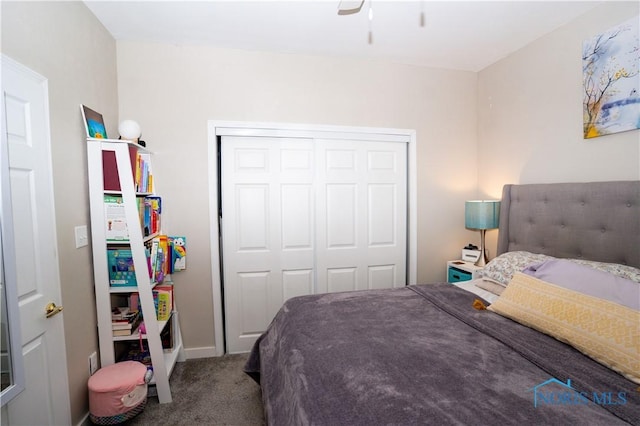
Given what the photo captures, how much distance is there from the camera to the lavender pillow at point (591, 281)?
1.25 m

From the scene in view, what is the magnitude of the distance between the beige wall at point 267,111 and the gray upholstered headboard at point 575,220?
0.63 m

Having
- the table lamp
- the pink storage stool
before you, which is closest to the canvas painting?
the table lamp

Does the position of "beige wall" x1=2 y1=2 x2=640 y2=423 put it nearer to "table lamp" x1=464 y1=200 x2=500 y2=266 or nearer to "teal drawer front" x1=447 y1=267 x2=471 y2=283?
"teal drawer front" x1=447 y1=267 x2=471 y2=283

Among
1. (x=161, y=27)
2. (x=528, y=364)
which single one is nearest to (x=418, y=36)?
(x=161, y=27)

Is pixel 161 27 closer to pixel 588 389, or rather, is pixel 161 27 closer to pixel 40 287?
pixel 40 287

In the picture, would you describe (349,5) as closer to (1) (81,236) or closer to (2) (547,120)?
(2) (547,120)

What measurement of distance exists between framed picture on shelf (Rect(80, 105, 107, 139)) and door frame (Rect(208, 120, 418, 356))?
0.74 meters

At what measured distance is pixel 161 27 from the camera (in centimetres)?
211

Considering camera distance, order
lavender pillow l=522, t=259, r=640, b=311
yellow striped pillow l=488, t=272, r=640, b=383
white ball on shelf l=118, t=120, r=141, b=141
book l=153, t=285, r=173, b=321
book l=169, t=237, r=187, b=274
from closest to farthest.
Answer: yellow striped pillow l=488, t=272, r=640, b=383
lavender pillow l=522, t=259, r=640, b=311
white ball on shelf l=118, t=120, r=141, b=141
book l=153, t=285, r=173, b=321
book l=169, t=237, r=187, b=274

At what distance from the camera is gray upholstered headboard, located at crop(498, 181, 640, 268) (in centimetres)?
170

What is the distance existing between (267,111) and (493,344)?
2.31 m

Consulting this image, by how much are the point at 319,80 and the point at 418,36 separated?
2.89 ft

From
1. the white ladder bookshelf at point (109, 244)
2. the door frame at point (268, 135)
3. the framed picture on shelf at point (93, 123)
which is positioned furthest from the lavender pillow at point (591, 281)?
the framed picture on shelf at point (93, 123)

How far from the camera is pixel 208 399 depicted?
1.99m
